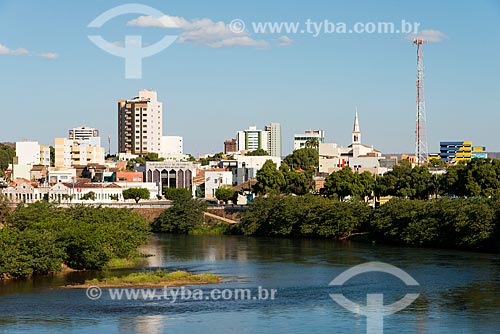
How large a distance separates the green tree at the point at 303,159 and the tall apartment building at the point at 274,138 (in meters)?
41.1

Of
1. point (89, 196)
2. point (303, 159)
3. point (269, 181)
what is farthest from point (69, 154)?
point (269, 181)

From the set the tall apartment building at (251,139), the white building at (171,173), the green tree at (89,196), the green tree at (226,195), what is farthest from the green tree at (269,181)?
the tall apartment building at (251,139)

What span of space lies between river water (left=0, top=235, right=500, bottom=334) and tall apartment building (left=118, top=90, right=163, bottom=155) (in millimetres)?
62595

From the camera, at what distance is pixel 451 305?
22.1 m

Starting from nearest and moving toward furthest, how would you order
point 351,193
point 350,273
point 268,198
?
1. point 350,273
2. point 268,198
3. point 351,193

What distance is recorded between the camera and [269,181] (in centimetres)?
5331

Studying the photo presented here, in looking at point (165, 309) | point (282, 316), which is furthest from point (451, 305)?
point (165, 309)

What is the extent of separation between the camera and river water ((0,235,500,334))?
1991 centimetres

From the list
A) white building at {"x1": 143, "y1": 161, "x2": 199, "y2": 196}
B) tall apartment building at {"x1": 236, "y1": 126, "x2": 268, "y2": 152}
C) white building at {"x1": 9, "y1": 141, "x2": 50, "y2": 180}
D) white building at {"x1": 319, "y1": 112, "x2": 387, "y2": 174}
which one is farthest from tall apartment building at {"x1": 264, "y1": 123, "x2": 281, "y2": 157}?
white building at {"x1": 143, "y1": 161, "x2": 199, "y2": 196}

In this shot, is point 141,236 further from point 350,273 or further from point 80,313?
point 80,313

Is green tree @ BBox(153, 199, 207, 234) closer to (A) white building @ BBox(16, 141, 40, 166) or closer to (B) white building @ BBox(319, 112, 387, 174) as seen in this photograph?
(B) white building @ BBox(319, 112, 387, 174)

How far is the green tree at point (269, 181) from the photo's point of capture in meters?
53.3

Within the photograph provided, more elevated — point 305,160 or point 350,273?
point 305,160

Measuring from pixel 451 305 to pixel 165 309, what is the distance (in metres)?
6.43
